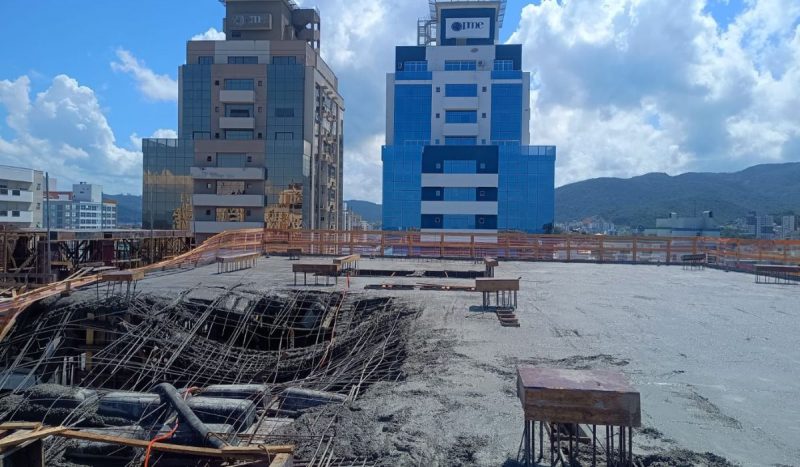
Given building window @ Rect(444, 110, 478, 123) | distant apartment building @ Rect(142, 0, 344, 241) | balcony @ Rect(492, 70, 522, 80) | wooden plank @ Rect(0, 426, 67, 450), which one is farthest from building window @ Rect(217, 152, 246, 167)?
wooden plank @ Rect(0, 426, 67, 450)

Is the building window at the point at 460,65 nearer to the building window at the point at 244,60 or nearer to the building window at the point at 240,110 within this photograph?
the building window at the point at 244,60

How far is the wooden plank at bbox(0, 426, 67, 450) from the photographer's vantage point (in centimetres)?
494

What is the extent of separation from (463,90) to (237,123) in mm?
25361

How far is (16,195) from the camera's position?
68.1 meters

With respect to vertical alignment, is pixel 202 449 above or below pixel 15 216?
below

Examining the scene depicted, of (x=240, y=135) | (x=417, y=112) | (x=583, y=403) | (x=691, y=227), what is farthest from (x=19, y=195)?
(x=691, y=227)

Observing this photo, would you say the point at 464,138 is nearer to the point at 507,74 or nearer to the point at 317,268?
the point at 507,74

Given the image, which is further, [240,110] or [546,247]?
[240,110]

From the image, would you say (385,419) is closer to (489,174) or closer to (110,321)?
(110,321)

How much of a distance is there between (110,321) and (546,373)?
998 cm

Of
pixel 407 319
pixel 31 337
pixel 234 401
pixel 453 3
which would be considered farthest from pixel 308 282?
pixel 453 3

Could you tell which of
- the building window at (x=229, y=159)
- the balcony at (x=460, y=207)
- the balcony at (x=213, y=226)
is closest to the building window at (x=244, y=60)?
the building window at (x=229, y=159)

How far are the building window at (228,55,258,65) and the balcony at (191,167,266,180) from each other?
37.3ft

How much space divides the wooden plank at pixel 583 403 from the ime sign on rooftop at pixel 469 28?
65.5m
